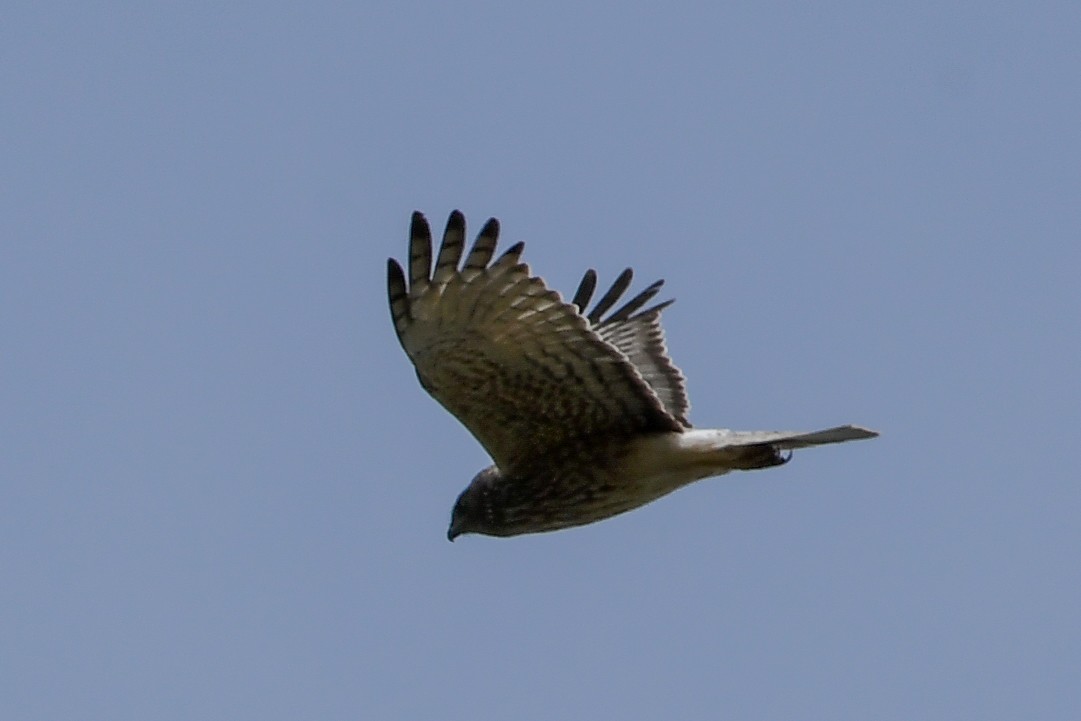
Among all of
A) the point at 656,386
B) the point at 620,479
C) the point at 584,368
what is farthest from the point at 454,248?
the point at 656,386

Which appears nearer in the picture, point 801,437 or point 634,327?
point 801,437

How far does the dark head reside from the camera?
884 cm

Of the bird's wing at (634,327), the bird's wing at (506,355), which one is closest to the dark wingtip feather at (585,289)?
the bird's wing at (634,327)

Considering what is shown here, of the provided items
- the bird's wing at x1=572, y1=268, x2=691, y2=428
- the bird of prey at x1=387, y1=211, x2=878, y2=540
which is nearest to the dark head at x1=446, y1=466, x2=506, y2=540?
the bird of prey at x1=387, y1=211, x2=878, y2=540

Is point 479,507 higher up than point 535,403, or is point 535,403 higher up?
point 535,403

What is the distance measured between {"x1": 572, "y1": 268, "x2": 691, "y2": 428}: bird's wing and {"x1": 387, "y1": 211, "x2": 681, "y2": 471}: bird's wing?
3.69 feet

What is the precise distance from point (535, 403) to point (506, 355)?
0.32 meters

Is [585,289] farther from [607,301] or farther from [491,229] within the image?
[491,229]

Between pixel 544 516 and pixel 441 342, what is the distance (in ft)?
3.44

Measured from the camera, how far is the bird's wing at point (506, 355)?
8.02 m

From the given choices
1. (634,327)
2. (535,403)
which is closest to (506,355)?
(535,403)

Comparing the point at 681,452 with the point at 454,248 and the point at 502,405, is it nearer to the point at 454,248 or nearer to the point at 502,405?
the point at 502,405

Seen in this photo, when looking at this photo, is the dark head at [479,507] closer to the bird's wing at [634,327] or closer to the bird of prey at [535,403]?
the bird of prey at [535,403]

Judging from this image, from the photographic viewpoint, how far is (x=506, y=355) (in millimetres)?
8242
